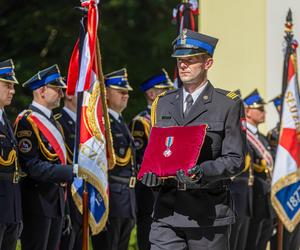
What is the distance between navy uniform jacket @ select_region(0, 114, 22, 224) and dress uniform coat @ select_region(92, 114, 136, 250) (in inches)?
56.8

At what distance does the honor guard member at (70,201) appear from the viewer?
9234 mm

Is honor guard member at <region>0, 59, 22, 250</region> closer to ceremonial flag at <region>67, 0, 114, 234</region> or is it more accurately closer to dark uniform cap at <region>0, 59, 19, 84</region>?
dark uniform cap at <region>0, 59, 19, 84</region>

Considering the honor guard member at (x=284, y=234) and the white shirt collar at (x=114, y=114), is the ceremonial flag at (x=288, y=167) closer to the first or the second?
the honor guard member at (x=284, y=234)

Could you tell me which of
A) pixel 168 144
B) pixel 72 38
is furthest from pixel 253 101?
pixel 72 38

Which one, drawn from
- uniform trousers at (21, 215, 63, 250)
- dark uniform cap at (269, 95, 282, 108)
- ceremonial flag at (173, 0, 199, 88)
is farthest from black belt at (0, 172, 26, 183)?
dark uniform cap at (269, 95, 282, 108)

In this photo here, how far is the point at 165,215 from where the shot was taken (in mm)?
6758

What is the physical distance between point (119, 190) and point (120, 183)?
0.24 feet

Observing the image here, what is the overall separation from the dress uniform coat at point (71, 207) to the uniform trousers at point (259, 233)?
8.72 feet

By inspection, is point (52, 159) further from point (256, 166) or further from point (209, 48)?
point (256, 166)

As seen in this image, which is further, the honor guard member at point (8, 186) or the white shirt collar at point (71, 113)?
the white shirt collar at point (71, 113)

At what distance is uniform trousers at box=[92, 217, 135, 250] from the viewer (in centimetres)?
961

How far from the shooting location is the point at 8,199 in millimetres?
8250

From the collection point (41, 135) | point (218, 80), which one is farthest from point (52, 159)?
point (218, 80)

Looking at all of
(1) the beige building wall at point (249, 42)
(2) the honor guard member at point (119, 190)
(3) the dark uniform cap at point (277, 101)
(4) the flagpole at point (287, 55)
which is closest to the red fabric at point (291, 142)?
(4) the flagpole at point (287, 55)
